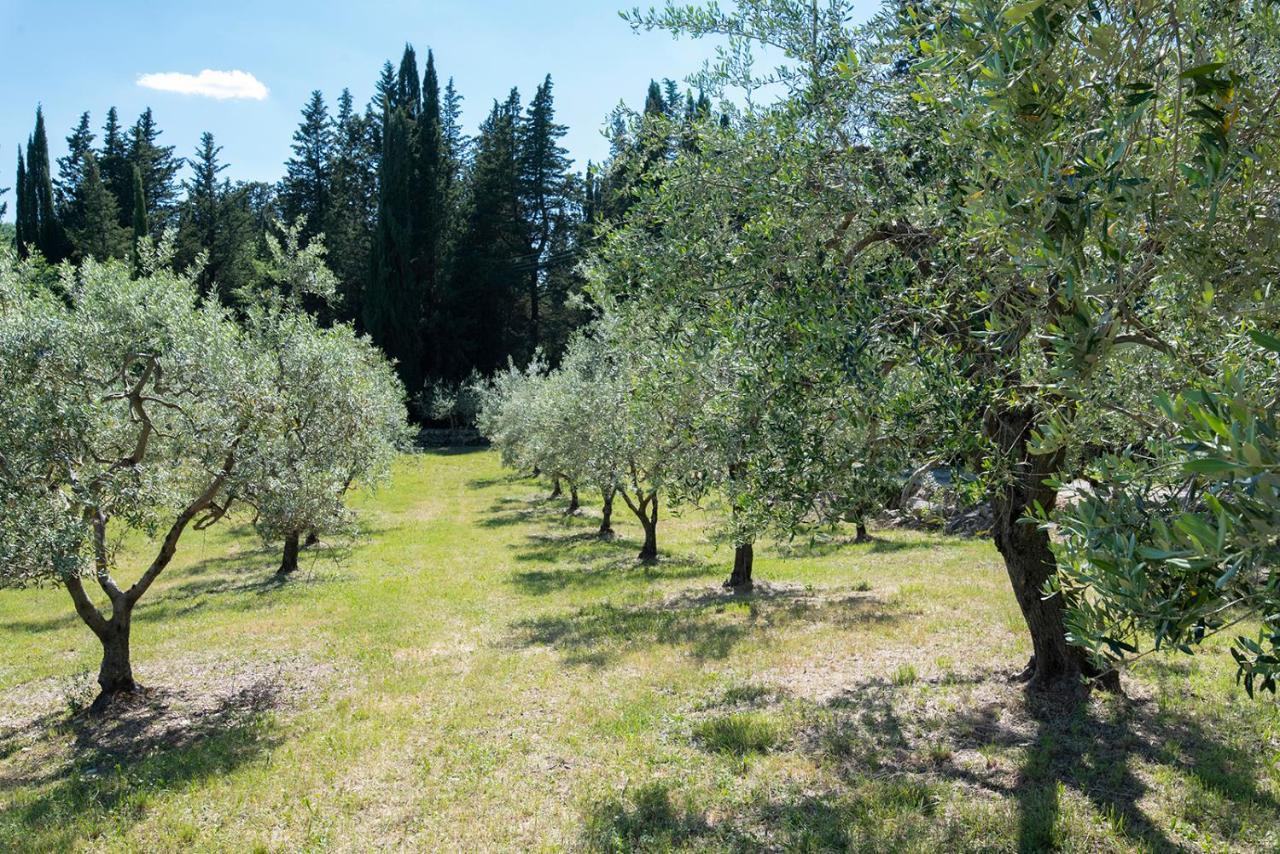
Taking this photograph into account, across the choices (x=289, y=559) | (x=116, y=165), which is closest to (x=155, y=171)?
(x=116, y=165)

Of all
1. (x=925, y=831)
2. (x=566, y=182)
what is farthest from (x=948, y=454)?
(x=566, y=182)

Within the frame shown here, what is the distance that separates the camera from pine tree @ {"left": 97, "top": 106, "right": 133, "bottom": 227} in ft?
236

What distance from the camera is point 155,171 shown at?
75188mm

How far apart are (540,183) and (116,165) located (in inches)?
1501

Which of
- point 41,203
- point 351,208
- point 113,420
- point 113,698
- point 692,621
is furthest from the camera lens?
point 351,208

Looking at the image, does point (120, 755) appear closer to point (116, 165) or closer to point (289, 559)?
point (289, 559)

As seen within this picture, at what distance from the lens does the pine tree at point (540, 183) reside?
73.4 metres

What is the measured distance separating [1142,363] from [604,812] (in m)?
6.40

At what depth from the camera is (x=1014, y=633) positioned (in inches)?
523

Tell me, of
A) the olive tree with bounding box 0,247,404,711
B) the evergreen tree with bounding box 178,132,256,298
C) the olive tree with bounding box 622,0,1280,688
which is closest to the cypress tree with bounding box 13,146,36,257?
the evergreen tree with bounding box 178,132,256,298

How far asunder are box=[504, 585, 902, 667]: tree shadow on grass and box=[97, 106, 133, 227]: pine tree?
235 feet

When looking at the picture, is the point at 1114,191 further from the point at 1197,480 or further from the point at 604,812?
the point at 604,812

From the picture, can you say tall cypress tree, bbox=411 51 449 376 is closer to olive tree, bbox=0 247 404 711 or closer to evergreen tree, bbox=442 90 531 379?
evergreen tree, bbox=442 90 531 379

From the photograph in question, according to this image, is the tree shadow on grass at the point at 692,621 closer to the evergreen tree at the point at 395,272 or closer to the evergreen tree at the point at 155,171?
the evergreen tree at the point at 395,272
